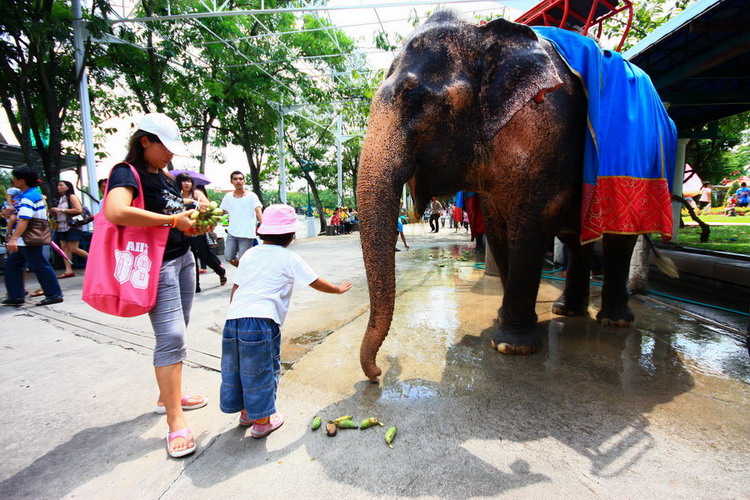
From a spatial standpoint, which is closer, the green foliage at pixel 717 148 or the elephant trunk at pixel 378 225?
the elephant trunk at pixel 378 225

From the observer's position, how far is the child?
6.47 feet

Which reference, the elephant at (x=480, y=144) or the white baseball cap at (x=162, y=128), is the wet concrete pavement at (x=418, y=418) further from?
the white baseball cap at (x=162, y=128)

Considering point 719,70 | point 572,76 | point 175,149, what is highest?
point 719,70

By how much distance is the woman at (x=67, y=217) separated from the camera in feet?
21.4

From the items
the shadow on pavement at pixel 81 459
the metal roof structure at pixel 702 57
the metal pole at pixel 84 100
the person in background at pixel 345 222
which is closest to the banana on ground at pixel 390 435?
the shadow on pavement at pixel 81 459

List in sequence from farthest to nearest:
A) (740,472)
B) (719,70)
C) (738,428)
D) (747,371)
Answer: (719,70) → (747,371) → (738,428) → (740,472)

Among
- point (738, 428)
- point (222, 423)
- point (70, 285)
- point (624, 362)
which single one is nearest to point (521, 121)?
point (624, 362)

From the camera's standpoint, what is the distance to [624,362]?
2.73m

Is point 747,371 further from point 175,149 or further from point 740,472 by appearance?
point 175,149

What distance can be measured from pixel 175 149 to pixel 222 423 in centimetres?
151

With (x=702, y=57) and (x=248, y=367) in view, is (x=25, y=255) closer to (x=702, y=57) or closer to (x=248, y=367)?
(x=248, y=367)

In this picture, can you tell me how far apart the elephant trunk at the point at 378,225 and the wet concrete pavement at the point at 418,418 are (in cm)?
37

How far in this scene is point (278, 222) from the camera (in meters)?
2.19

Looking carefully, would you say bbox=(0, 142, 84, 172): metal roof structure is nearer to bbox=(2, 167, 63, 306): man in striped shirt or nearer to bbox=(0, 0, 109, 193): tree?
bbox=(0, 0, 109, 193): tree
